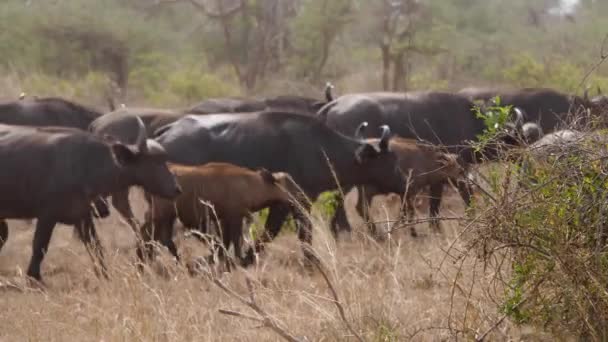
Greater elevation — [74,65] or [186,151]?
[186,151]

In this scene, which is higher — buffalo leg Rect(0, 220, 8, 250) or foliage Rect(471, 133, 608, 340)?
foliage Rect(471, 133, 608, 340)

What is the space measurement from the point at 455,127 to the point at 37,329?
7047 mm

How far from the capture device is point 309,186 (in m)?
9.17

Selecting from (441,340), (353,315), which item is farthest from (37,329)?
(441,340)

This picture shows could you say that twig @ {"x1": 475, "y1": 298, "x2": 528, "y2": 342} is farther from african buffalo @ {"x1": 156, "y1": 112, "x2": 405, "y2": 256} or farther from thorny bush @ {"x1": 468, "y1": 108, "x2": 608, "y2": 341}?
african buffalo @ {"x1": 156, "y1": 112, "x2": 405, "y2": 256}

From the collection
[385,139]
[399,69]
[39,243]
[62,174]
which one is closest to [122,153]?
[62,174]

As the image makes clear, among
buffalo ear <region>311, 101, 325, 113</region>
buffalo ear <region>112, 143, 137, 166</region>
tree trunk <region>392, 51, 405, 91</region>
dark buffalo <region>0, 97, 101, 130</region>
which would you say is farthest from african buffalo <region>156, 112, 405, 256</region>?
tree trunk <region>392, 51, 405, 91</region>

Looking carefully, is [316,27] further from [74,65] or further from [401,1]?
[74,65]

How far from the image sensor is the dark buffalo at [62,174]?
7922mm

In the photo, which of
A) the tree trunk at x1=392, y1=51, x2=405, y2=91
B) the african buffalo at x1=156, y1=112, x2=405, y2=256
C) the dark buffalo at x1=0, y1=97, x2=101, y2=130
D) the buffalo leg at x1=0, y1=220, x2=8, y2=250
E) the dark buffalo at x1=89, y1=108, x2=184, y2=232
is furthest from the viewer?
the tree trunk at x1=392, y1=51, x2=405, y2=91

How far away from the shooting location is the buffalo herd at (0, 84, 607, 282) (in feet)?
26.1

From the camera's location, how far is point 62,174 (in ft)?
26.2

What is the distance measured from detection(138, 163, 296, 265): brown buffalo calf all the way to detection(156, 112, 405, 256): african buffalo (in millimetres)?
620

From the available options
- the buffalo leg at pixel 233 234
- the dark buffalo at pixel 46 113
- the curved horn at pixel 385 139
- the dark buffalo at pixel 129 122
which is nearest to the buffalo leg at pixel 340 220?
the curved horn at pixel 385 139
